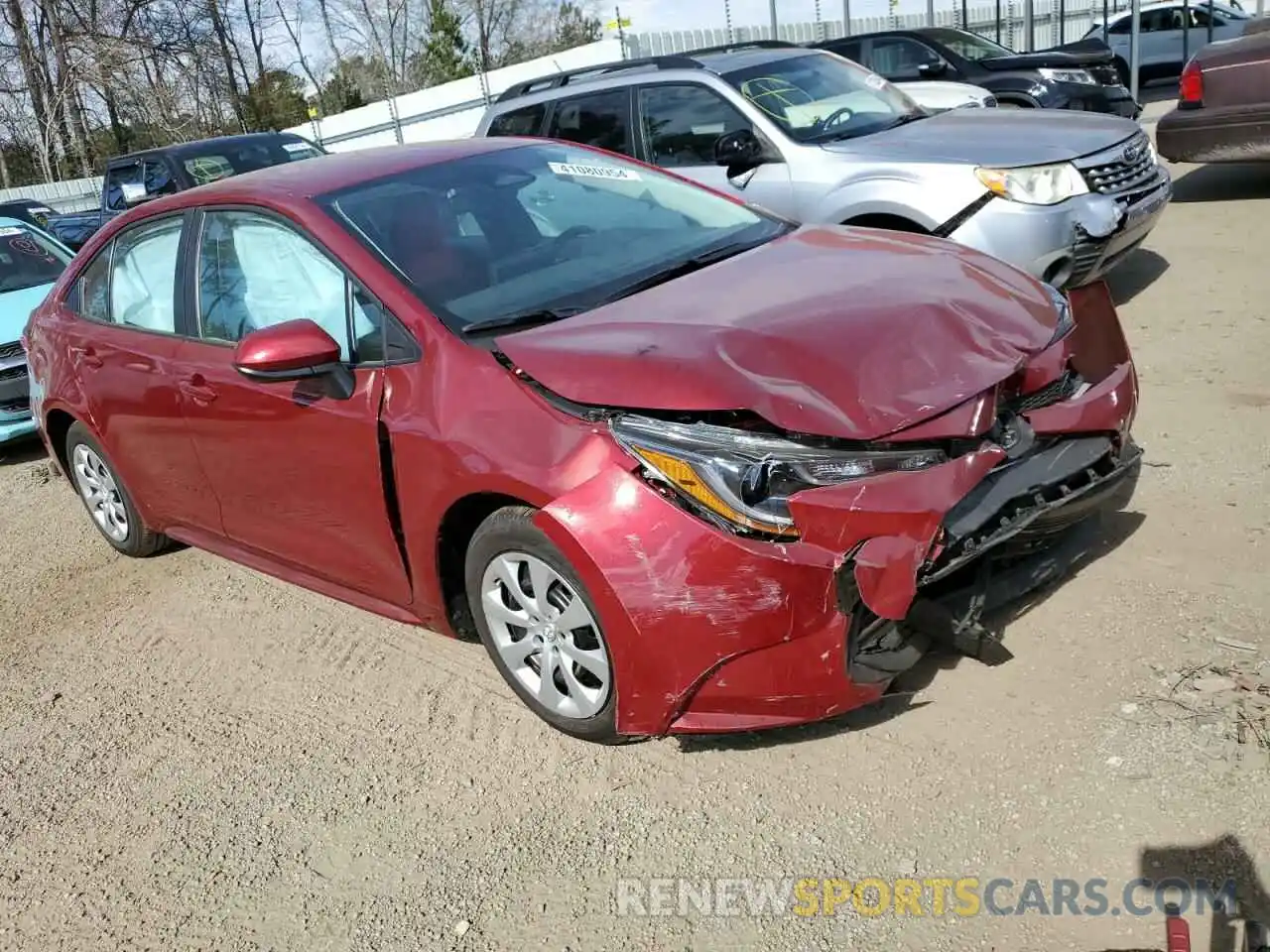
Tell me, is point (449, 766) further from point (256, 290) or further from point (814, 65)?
point (814, 65)

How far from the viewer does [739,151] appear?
6773 mm

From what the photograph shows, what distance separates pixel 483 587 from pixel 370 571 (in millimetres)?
614

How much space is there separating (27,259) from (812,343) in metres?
7.81

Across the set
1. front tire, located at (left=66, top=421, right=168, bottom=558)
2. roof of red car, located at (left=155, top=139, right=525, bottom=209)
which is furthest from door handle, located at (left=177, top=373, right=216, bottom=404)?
front tire, located at (left=66, top=421, right=168, bottom=558)

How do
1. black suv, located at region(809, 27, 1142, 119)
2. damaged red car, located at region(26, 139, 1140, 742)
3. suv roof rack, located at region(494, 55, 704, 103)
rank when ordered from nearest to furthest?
damaged red car, located at region(26, 139, 1140, 742) < suv roof rack, located at region(494, 55, 704, 103) < black suv, located at region(809, 27, 1142, 119)

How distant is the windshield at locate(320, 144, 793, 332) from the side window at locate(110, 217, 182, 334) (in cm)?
99

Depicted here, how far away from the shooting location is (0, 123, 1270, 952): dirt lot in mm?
2629

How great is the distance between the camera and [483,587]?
3.29 m

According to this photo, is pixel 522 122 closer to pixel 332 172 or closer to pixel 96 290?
pixel 96 290

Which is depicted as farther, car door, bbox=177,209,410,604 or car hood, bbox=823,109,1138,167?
car hood, bbox=823,109,1138,167

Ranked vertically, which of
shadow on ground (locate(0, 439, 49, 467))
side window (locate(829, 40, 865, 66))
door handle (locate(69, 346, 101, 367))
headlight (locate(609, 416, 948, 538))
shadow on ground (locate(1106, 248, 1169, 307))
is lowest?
shadow on ground (locate(0, 439, 49, 467))

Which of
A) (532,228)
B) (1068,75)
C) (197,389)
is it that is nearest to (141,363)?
(197,389)

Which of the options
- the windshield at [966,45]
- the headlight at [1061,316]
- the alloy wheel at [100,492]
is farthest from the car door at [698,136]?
the windshield at [966,45]

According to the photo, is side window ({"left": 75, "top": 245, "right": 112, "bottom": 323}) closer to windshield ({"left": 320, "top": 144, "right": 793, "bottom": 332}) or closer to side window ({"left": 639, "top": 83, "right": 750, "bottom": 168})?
windshield ({"left": 320, "top": 144, "right": 793, "bottom": 332})
